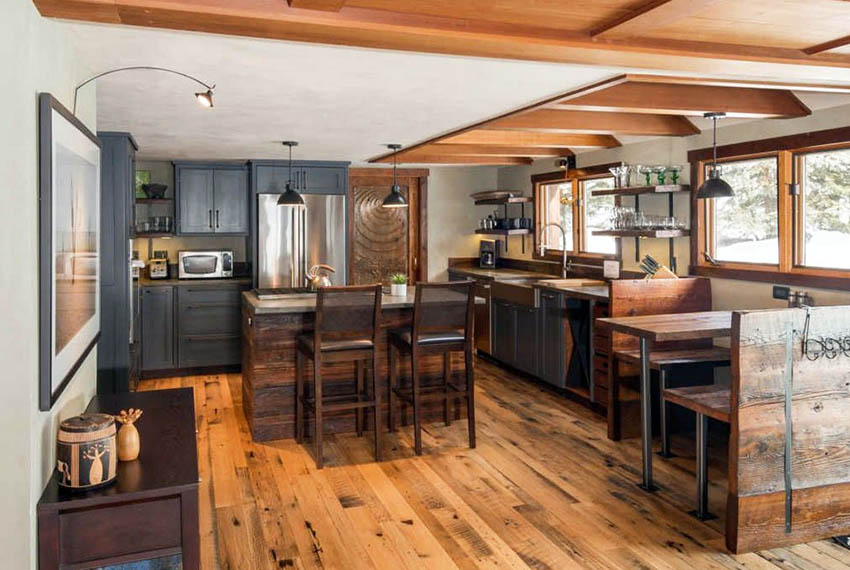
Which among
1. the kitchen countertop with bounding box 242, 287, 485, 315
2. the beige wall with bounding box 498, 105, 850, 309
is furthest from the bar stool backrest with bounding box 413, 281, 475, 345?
the beige wall with bounding box 498, 105, 850, 309

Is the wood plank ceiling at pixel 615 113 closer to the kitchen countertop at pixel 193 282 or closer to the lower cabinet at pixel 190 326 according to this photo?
the kitchen countertop at pixel 193 282

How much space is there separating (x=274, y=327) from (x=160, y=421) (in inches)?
76.5

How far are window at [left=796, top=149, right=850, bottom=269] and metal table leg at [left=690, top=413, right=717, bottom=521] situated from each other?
59.1 inches

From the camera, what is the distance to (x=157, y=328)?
265 inches

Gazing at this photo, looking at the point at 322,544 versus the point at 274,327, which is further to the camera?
the point at 274,327

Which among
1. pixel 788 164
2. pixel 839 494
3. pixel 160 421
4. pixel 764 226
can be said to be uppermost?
pixel 788 164

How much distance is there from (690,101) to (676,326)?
137 cm

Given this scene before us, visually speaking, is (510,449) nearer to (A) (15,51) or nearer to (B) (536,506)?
(B) (536,506)

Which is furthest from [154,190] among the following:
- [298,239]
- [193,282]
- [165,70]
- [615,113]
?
[615,113]

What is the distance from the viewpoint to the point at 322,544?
10.5 feet

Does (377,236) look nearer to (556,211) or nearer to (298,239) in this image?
(298,239)

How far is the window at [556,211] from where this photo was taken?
7000 millimetres

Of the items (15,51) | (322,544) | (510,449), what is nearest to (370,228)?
(510,449)

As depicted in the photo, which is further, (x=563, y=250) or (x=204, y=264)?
(x=204, y=264)
